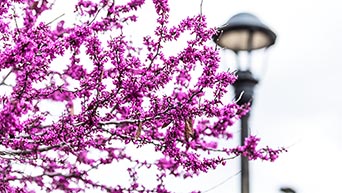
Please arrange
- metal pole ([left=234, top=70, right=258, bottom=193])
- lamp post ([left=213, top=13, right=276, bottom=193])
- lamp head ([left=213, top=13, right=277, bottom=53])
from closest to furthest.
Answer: metal pole ([left=234, top=70, right=258, bottom=193])
lamp post ([left=213, top=13, right=276, bottom=193])
lamp head ([left=213, top=13, right=277, bottom=53])

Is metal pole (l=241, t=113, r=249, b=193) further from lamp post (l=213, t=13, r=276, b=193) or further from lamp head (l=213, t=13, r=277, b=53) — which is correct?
lamp head (l=213, t=13, r=277, b=53)

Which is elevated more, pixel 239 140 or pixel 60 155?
pixel 60 155

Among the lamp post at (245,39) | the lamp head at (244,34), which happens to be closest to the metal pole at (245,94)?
the lamp post at (245,39)

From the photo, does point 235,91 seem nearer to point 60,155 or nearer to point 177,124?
point 177,124

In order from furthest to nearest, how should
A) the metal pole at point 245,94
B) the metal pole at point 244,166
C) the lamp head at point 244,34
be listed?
1. the lamp head at point 244,34
2. the metal pole at point 245,94
3. the metal pole at point 244,166

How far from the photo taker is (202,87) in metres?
4.71

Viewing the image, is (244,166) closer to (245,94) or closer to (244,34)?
(245,94)

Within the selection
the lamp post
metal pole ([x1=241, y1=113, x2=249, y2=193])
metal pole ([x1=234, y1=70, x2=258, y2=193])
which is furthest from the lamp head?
metal pole ([x1=241, y1=113, x2=249, y2=193])

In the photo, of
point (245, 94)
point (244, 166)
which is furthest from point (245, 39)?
point (244, 166)

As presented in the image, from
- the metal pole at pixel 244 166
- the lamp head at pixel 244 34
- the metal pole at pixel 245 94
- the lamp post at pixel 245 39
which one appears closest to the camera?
the metal pole at pixel 244 166

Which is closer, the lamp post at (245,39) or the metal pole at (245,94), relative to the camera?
the metal pole at (245,94)

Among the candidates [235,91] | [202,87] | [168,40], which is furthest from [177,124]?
[235,91]

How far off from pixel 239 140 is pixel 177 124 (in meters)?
1.03

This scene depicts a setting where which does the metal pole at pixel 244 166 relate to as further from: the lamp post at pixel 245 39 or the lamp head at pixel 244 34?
the lamp head at pixel 244 34
